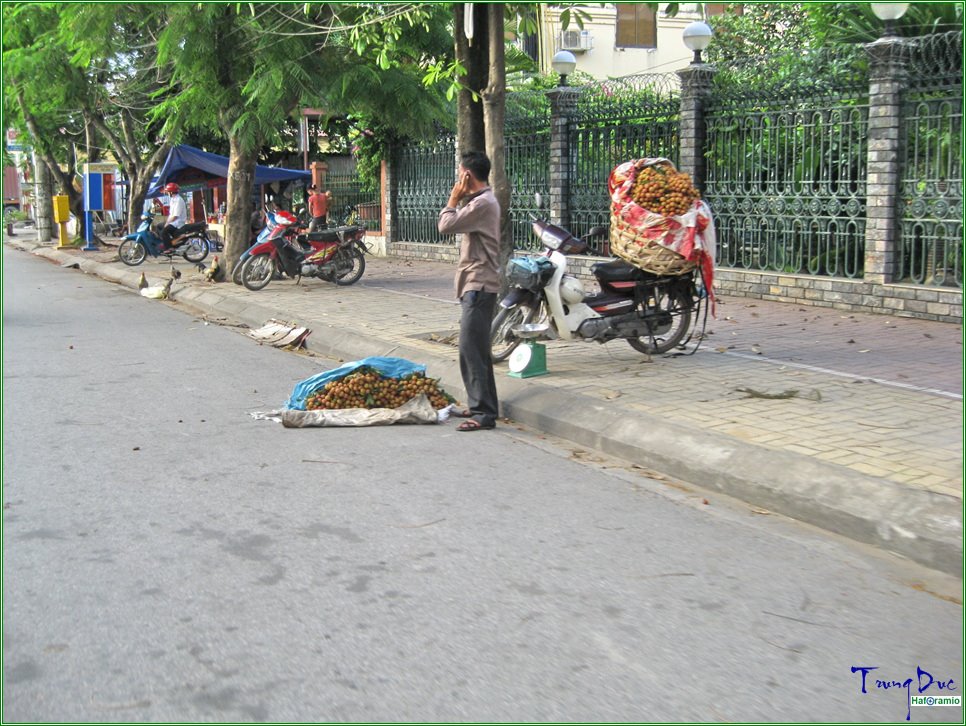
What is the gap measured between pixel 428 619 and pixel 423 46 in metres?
12.6

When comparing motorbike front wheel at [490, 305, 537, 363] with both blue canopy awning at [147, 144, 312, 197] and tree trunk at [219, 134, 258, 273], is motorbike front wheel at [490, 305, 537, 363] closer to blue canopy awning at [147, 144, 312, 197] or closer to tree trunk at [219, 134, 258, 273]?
tree trunk at [219, 134, 258, 273]

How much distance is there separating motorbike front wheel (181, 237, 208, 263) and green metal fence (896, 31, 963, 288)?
51.9 ft

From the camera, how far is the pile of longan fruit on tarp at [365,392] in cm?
775

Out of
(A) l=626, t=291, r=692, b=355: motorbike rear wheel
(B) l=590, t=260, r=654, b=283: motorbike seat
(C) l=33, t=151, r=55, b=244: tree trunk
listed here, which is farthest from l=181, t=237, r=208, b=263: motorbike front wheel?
(B) l=590, t=260, r=654, b=283: motorbike seat

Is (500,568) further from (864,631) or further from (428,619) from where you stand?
(864,631)

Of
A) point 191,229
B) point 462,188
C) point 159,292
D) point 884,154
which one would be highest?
point 884,154

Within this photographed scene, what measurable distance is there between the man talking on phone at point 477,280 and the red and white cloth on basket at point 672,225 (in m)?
1.75

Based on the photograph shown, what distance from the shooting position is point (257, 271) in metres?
16.3

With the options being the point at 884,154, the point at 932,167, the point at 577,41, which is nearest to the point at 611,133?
the point at 884,154

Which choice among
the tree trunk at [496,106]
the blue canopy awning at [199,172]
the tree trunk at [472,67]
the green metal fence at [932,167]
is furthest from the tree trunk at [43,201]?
the green metal fence at [932,167]

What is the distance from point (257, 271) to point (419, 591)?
12.5 meters

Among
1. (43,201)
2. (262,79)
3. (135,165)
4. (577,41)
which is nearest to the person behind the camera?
(262,79)

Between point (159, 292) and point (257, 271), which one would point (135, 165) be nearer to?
point (159, 292)

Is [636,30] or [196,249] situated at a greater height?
[636,30]
